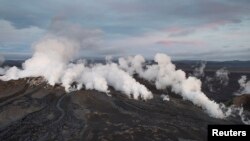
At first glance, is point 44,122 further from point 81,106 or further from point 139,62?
point 139,62

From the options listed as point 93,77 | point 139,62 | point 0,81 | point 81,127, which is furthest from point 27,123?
point 139,62

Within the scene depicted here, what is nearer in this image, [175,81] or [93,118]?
[93,118]

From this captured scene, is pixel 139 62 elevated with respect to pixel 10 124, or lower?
elevated
